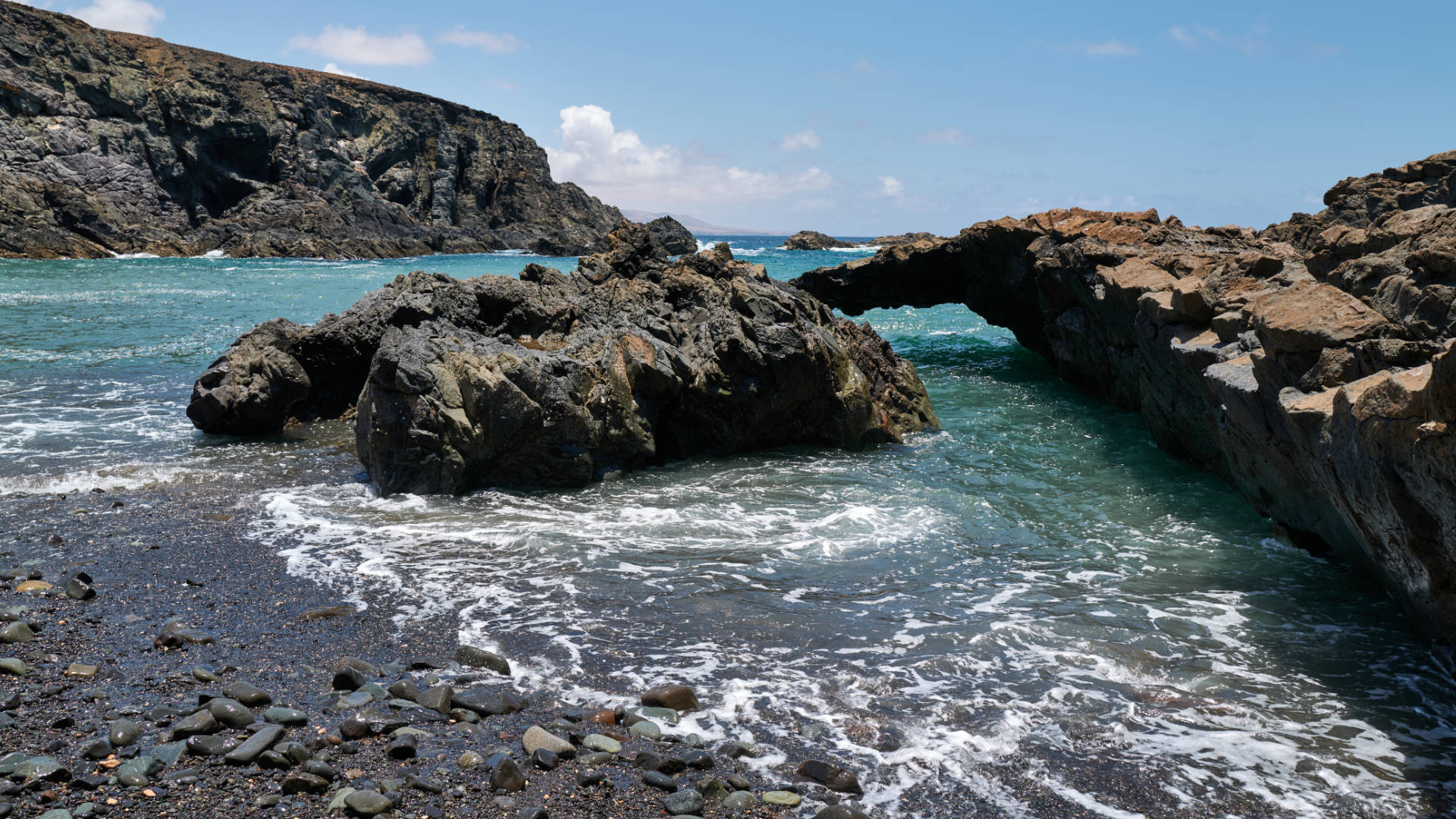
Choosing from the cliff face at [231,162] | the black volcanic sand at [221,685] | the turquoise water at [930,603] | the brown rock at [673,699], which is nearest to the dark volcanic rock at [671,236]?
the cliff face at [231,162]

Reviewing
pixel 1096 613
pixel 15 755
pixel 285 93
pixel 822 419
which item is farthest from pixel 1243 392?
pixel 285 93

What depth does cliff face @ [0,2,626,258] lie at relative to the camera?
6284 centimetres

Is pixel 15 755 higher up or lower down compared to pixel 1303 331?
lower down

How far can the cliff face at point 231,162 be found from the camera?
6284cm

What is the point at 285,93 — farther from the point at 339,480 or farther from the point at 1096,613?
the point at 1096,613

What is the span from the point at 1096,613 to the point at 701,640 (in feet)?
11.3

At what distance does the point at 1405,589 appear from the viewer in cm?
692

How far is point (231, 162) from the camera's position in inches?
3211

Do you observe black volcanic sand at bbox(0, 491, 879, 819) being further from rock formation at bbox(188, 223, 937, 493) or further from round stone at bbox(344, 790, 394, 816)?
rock formation at bbox(188, 223, 937, 493)

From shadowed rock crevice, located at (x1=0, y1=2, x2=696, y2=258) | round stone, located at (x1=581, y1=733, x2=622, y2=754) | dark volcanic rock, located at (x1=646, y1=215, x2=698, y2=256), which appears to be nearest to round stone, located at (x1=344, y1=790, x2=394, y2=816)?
round stone, located at (x1=581, y1=733, x2=622, y2=754)

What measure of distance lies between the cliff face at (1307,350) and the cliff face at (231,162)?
6512cm

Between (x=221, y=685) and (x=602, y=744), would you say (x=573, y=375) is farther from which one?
(x=602, y=744)

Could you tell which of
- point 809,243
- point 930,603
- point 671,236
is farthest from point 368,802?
point 809,243

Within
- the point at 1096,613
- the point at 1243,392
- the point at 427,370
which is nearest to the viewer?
the point at 1096,613
